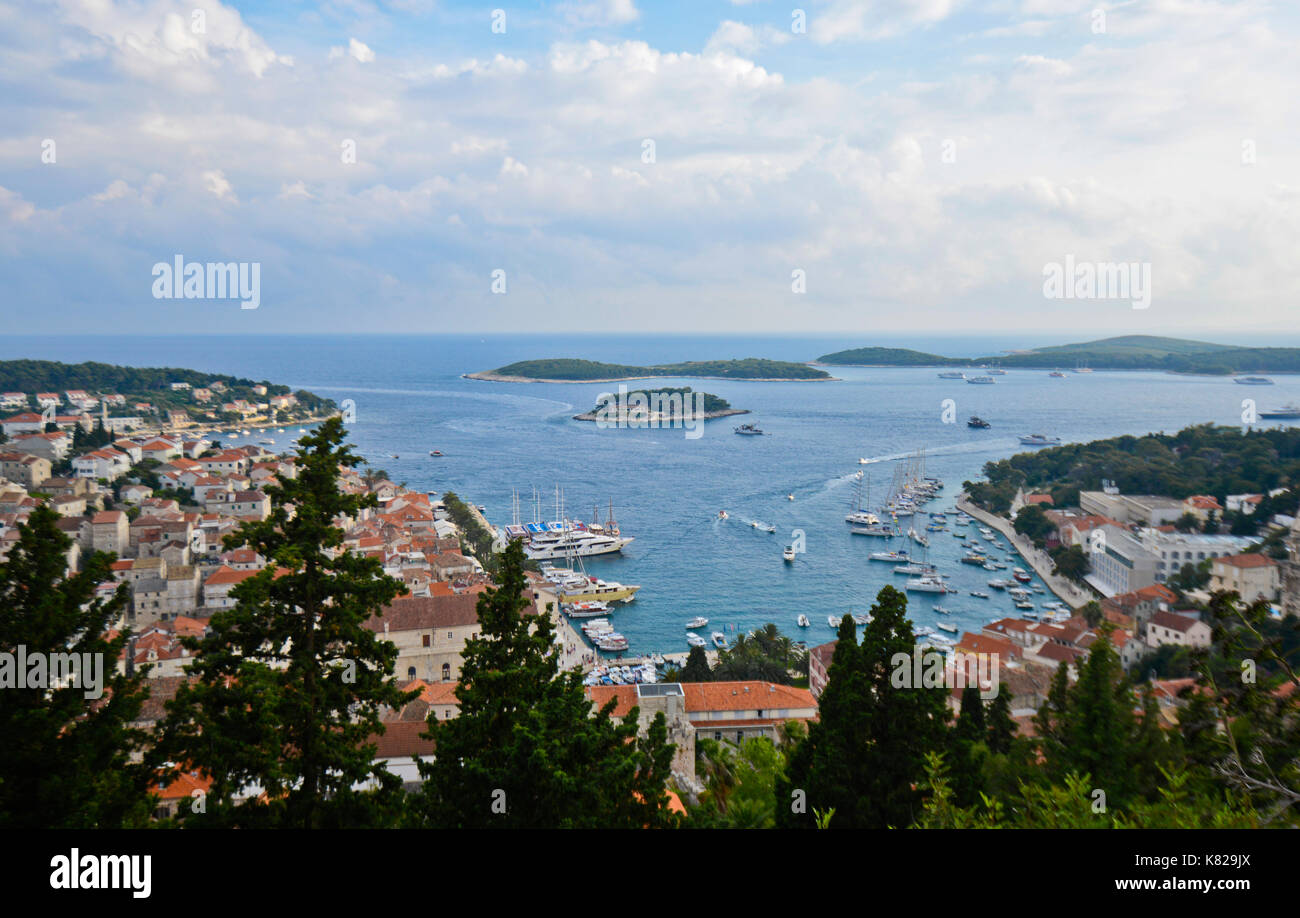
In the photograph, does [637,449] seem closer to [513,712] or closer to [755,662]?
[755,662]

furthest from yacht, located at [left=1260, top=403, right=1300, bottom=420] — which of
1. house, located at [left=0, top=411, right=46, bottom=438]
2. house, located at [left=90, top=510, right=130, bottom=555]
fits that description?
house, located at [left=0, top=411, right=46, bottom=438]

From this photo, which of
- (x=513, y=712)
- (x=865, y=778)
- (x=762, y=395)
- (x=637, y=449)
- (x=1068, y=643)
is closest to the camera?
(x=513, y=712)

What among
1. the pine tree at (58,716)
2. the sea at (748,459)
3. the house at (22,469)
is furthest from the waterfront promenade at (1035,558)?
the house at (22,469)

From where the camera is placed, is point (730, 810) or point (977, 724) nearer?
point (730, 810)

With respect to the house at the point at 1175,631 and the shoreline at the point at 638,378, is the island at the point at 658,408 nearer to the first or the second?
the shoreline at the point at 638,378

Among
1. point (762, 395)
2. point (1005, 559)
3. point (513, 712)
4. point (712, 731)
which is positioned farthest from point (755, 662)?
point (762, 395)
